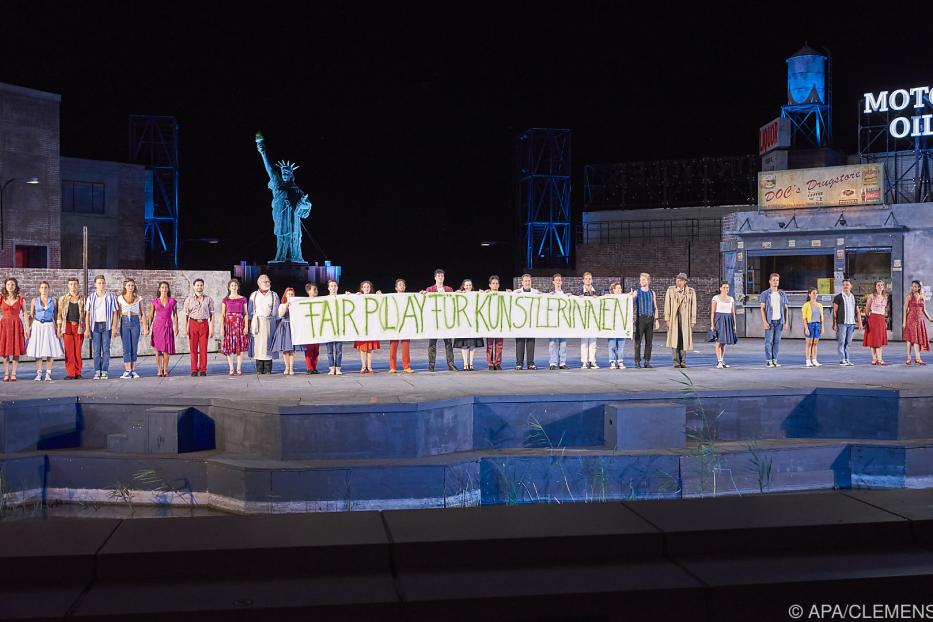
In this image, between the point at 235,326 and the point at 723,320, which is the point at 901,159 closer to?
the point at 723,320

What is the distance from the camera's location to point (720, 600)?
15.0 ft

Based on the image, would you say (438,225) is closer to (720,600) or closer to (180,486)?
(180,486)

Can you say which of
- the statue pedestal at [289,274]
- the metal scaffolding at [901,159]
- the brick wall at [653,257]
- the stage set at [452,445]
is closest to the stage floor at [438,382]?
the stage set at [452,445]

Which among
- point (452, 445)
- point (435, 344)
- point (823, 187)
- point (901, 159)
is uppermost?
point (901, 159)

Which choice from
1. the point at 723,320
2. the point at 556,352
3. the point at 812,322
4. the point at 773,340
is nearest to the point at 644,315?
the point at 723,320

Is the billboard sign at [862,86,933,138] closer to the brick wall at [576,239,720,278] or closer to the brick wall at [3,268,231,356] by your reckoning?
the brick wall at [576,239,720,278]

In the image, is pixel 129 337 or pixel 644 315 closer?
pixel 129 337

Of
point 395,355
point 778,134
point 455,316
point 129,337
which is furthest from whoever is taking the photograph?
point 778,134

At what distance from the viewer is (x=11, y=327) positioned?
15.1 metres

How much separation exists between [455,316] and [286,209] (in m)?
26.0

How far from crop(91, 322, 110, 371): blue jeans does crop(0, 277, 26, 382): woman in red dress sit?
115 cm

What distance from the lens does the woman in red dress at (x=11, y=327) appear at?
15078 mm

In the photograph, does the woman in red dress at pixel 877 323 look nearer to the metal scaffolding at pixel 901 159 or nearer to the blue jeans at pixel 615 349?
the blue jeans at pixel 615 349

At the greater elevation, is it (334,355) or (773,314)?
(773,314)
